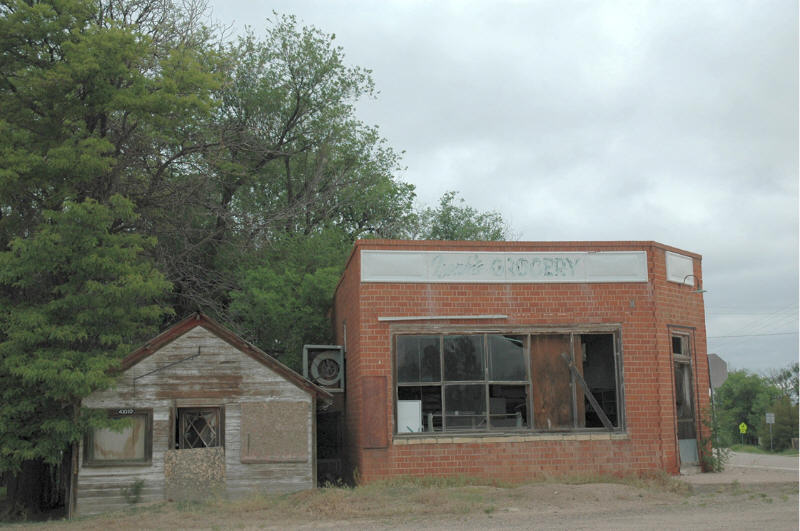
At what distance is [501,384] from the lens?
1553 cm

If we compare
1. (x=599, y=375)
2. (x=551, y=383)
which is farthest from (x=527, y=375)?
(x=599, y=375)

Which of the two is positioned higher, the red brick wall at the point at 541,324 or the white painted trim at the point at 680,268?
the white painted trim at the point at 680,268

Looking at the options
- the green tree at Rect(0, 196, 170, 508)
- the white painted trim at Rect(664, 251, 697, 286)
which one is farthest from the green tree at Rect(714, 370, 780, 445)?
the green tree at Rect(0, 196, 170, 508)

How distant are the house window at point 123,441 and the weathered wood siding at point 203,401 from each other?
0.11m

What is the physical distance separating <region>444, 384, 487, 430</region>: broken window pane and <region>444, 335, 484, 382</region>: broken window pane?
0.21 m

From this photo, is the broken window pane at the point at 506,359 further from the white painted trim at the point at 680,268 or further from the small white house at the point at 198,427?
the white painted trim at the point at 680,268

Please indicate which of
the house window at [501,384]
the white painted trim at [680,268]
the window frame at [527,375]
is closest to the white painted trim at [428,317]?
the window frame at [527,375]

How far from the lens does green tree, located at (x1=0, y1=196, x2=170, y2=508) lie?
Result: 542 inches

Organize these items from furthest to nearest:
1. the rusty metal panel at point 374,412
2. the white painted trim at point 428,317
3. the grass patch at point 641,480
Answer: the white painted trim at point 428,317 → the rusty metal panel at point 374,412 → the grass patch at point 641,480

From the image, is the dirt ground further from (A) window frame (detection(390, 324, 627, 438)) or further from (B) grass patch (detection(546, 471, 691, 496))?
(A) window frame (detection(390, 324, 627, 438))

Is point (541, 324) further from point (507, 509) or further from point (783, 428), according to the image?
point (783, 428)

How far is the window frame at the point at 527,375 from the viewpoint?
15.2 metres

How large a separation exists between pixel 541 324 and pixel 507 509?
4413 millimetres

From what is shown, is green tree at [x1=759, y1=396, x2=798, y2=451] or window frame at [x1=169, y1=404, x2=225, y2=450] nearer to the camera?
window frame at [x1=169, y1=404, x2=225, y2=450]
